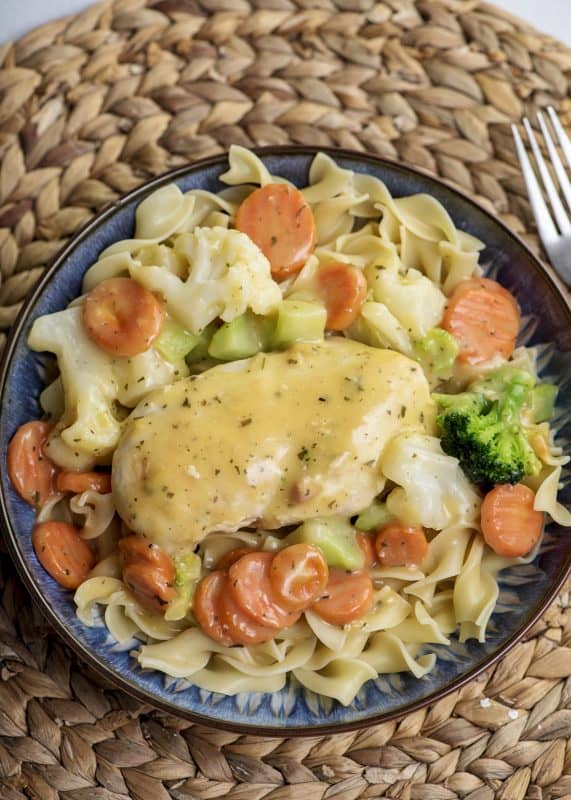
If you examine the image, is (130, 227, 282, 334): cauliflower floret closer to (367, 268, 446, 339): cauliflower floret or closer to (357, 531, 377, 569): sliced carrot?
(367, 268, 446, 339): cauliflower floret

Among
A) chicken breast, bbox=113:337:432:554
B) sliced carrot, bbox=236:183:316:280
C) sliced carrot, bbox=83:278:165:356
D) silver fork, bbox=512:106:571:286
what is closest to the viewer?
chicken breast, bbox=113:337:432:554

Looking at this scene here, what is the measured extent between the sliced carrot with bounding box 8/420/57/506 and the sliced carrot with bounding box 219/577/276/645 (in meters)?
1.01

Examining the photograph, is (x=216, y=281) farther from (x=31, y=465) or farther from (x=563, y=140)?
(x=563, y=140)

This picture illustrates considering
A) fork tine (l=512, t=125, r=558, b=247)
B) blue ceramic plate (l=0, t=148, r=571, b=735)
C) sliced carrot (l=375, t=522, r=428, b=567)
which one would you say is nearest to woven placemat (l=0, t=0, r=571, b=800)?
fork tine (l=512, t=125, r=558, b=247)

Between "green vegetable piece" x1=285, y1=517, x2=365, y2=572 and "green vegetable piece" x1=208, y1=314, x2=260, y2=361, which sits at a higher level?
"green vegetable piece" x1=208, y1=314, x2=260, y2=361

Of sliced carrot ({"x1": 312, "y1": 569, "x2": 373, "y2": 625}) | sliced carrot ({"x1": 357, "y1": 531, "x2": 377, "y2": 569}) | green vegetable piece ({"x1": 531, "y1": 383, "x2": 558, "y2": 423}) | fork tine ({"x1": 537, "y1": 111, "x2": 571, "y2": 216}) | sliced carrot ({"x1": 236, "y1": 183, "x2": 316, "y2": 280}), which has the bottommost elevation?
sliced carrot ({"x1": 312, "y1": 569, "x2": 373, "y2": 625})

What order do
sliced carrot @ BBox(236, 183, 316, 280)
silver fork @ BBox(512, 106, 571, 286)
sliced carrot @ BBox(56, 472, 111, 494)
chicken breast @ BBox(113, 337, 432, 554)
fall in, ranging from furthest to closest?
silver fork @ BBox(512, 106, 571, 286), sliced carrot @ BBox(236, 183, 316, 280), sliced carrot @ BBox(56, 472, 111, 494), chicken breast @ BBox(113, 337, 432, 554)

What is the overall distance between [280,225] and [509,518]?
5.91 feet

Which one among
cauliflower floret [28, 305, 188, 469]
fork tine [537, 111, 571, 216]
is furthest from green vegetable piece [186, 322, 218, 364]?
fork tine [537, 111, 571, 216]

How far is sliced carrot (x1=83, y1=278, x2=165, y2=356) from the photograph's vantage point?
4324mm

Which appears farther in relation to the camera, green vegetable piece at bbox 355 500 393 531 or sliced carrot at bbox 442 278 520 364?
sliced carrot at bbox 442 278 520 364

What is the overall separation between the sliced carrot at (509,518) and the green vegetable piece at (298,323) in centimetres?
113

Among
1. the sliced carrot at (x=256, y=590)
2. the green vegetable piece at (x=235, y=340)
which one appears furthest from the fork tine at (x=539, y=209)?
the sliced carrot at (x=256, y=590)

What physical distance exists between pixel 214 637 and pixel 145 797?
0.97 meters
